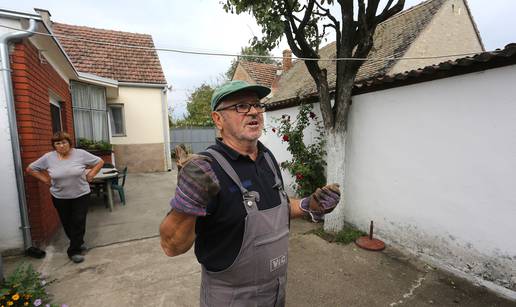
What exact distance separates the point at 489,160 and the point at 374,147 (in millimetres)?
1528

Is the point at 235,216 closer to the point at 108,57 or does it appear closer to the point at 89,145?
the point at 89,145

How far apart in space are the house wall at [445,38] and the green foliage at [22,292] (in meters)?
7.14

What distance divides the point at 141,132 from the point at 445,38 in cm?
1120

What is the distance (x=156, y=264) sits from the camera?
3.49 metres

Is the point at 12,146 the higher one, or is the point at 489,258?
the point at 12,146

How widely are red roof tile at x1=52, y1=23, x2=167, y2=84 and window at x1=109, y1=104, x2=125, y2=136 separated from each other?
1179 mm

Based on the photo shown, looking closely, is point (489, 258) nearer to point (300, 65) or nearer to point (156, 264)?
point (156, 264)

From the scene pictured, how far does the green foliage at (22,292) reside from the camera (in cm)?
222

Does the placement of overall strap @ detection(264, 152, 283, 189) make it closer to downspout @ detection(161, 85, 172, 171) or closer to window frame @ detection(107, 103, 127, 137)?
downspout @ detection(161, 85, 172, 171)

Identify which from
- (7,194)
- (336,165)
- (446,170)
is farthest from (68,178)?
(446,170)

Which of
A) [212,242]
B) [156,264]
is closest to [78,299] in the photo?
[156,264]

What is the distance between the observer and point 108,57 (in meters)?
10.6

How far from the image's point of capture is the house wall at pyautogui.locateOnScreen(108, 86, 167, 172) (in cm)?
1033

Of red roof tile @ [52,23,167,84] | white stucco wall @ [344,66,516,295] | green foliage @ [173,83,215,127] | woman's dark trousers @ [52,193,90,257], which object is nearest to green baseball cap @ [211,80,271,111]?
white stucco wall @ [344,66,516,295]
